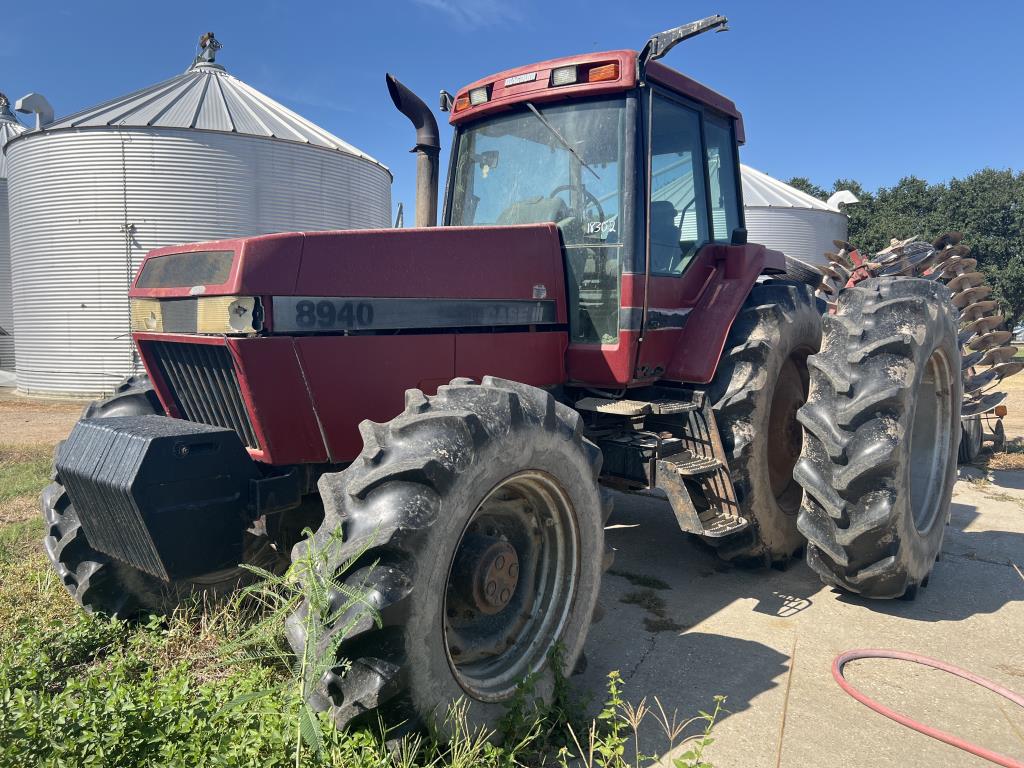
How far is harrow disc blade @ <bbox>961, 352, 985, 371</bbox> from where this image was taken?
24.4ft

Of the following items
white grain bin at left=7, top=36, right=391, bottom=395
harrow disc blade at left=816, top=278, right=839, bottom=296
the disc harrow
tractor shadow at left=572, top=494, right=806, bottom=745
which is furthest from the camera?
white grain bin at left=7, top=36, right=391, bottom=395

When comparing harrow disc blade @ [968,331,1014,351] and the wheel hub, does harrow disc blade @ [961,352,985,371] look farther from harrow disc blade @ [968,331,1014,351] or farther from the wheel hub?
the wheel hub


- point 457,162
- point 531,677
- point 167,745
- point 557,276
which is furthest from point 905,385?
point 167,745

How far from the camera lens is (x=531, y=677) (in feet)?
9.28

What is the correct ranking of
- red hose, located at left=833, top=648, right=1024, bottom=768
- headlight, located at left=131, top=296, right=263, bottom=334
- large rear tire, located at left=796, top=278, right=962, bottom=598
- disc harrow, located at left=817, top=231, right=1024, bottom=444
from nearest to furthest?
red hose, located at left=833, top=648, right=1024, bottom=768, headlight, located at left=131, top=296, right=263, bottom=334, large rear tire, located at left=796, top=278, right=962, bottom=598, disc harrow, located at left=817, top=231, right=1024, bottom=444

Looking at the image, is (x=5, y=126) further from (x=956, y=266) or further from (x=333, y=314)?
(x=333, y=314)

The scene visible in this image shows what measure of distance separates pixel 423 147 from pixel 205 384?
5.99 ft

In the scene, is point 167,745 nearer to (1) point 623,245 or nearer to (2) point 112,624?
(2) point 112,624

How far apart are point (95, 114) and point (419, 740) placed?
18.8 m

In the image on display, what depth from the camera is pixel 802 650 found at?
372cm

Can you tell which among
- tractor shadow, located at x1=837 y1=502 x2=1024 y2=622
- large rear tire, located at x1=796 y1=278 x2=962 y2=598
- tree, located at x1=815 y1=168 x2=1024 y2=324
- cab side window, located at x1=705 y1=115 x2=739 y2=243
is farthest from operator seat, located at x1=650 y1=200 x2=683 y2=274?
tree, located at x1=815 y1=168 x2=1024 y2=324

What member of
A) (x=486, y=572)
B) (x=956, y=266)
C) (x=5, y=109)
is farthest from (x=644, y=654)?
(x=5, y=109)

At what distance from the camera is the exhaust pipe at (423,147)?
4.26m

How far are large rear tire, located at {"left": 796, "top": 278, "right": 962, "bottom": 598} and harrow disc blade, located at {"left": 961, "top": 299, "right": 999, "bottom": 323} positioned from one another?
401 centimetres
